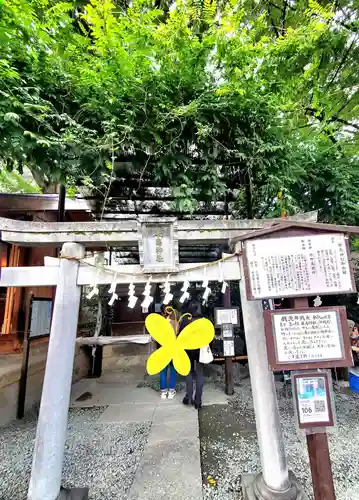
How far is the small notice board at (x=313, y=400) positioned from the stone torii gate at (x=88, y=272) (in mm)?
483

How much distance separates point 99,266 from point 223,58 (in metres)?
2.92

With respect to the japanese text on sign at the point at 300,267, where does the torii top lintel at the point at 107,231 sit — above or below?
above

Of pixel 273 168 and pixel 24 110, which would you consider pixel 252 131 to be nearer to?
pixel 273 168

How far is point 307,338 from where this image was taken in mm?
2607

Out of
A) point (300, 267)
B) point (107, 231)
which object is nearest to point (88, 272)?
point (107, 231)

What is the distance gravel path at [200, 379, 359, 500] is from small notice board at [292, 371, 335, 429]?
1644 millimetres

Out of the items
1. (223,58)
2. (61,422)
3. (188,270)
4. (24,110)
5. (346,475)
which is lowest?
(346,475)

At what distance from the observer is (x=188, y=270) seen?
10.3 ft

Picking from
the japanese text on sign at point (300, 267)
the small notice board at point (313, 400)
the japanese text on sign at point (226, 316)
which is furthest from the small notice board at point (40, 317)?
the small notice board at point (313, 400)

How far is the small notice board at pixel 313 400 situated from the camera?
2584mm

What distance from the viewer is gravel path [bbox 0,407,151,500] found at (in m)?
3.44

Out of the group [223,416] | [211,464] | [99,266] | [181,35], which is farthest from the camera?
[223,416]

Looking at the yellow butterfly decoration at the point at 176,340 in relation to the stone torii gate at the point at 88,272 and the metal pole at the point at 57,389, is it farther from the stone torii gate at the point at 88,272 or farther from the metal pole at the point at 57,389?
the metal pole at the point at 57,389

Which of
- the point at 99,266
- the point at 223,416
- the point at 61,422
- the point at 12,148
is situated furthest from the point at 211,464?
the point at 12,148
